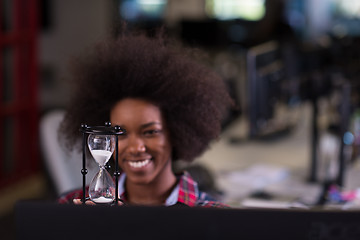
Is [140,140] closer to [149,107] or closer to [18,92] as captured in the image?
[149,107]

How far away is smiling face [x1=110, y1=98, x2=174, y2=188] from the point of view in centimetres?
132

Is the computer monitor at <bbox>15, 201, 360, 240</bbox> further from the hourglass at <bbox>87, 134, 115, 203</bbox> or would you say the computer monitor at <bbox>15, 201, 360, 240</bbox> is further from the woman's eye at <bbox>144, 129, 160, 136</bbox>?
the woman's eye at <bbox>144, 129, 160, 136</bbox>

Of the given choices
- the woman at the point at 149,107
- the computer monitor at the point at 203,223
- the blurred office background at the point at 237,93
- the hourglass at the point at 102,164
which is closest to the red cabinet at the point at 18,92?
the blurred office background at the point at 237,93

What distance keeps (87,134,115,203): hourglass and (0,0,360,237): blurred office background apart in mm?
573

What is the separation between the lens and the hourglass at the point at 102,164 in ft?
3.19

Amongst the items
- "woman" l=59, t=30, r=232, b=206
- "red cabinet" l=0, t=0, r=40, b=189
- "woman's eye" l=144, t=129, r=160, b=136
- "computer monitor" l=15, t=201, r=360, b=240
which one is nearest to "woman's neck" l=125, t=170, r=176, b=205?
"woman" l=59, t=30, r=232, b=206

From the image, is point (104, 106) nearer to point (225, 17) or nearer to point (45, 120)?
point (45, 120)

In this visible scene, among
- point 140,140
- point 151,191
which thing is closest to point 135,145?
point 140,140

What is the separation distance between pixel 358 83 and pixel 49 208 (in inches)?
118

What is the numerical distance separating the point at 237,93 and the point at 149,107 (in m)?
3.35

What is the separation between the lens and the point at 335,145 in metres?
3.22

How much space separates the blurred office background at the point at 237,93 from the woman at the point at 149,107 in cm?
15

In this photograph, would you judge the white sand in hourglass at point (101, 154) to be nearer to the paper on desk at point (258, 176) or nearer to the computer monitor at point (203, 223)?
the computer monitor at point (203, 223)

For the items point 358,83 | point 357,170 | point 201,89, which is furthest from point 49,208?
point 358,83
